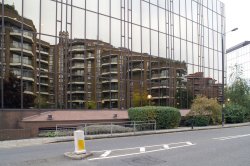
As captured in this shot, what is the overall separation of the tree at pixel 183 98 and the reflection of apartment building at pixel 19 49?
1911 cm

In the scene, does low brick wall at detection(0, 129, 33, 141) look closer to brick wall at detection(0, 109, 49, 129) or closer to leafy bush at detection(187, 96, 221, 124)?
brick wall at detection(0, 109, 49, 129)

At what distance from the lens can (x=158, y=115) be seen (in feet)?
97.5

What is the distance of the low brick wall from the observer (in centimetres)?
2077

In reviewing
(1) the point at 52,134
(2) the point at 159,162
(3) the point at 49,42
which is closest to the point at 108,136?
(1) the point at 52,134

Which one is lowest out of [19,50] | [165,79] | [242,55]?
[165,79]

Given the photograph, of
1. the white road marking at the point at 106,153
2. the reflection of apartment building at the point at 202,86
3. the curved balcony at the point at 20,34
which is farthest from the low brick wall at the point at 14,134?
the reflection of apartment building at the point at 202,86

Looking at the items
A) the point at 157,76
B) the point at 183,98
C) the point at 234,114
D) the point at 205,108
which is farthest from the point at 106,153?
the point at 234,114

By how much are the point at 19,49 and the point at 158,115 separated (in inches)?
494

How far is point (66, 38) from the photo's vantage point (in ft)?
91.8

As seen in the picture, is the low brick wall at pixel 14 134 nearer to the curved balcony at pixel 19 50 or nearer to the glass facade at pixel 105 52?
the glass facade at pixel 105 52

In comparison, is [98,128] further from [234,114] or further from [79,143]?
[234,114]

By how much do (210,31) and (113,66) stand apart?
2156 centimetres

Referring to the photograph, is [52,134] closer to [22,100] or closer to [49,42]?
[22,100]

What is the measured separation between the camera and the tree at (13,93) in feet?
77.8
